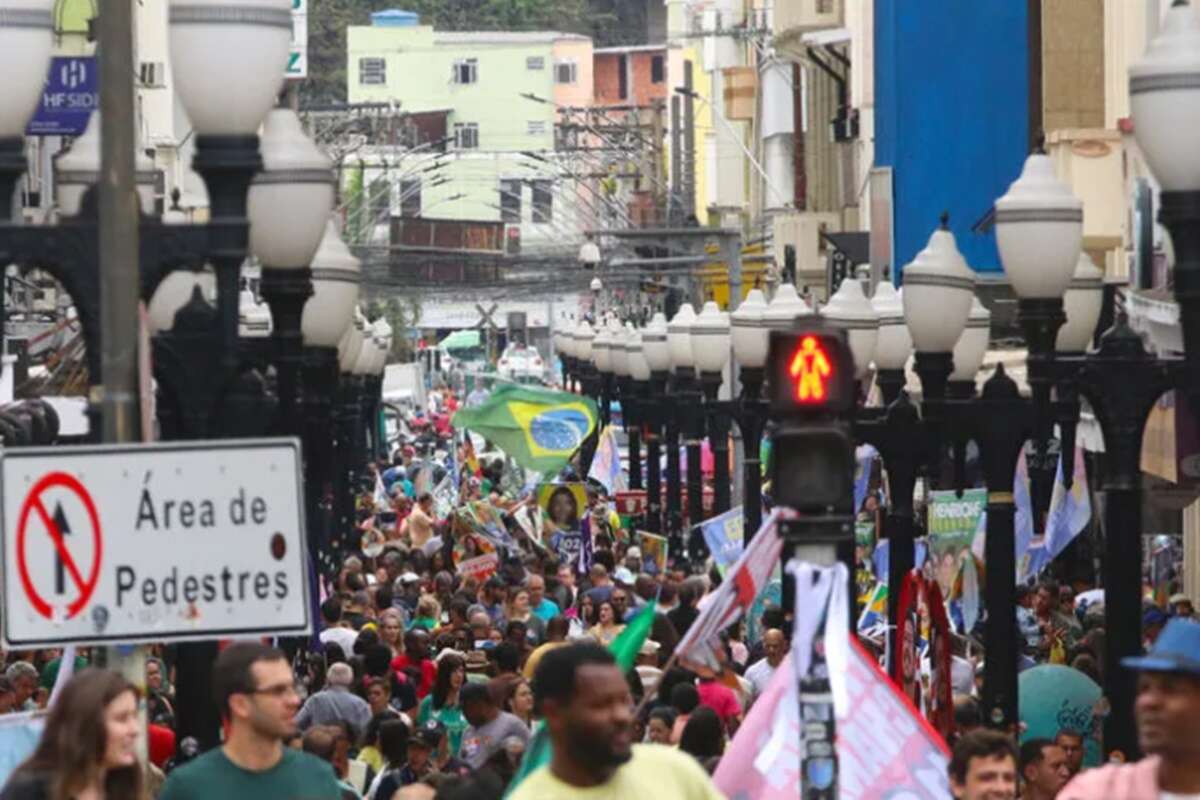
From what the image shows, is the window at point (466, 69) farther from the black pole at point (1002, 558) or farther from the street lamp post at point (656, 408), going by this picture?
the black pole at point (1002, 558)

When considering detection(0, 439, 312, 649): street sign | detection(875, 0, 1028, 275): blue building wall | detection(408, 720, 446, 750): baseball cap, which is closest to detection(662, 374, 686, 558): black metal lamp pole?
detection(875, 0, 1028, 275): blue building wall

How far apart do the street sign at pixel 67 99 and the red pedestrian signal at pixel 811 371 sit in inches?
604

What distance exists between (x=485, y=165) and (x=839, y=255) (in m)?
90.1

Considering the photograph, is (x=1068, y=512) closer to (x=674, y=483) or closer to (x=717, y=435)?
(x=717, y=435)

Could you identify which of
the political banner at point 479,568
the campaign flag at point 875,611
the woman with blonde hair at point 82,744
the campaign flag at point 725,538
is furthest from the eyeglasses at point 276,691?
the political banner at point 479,568

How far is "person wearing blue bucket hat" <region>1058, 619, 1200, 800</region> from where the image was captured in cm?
761

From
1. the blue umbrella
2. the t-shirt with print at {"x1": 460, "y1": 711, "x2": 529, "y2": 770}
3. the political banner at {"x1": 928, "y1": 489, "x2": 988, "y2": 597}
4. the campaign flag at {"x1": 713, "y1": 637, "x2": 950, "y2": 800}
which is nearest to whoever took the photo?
the campaign flag at {"x1": 713, "y1": 637, "x2": 950, "y2": 800}

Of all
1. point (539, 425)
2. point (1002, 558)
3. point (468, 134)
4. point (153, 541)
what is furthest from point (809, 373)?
point (468, 134)

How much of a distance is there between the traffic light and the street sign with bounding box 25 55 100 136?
15.3 m

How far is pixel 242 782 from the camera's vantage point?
8812 millimetres

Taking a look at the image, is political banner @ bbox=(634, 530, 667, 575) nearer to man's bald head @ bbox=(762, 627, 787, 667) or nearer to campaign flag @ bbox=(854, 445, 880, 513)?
campaign flag @ bbox=(854, 445, 880, 513)

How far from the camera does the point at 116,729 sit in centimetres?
850

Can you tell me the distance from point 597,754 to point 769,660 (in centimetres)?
1202

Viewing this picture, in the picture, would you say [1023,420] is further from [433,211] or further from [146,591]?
[433,211]
